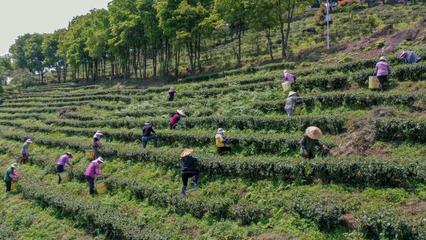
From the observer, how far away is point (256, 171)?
14422 millimetres

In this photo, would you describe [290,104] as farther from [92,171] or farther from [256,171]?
[92,171]

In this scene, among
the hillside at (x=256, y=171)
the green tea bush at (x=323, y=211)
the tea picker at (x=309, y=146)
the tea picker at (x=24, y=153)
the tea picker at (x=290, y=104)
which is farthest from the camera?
the tea picker at (x=24, y=153)

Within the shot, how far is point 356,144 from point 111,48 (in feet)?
136

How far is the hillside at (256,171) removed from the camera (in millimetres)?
11312

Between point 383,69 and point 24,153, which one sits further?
point 24,153

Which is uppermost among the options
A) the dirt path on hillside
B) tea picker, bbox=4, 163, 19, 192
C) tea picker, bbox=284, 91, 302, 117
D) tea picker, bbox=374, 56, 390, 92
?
the dirt path on hillside

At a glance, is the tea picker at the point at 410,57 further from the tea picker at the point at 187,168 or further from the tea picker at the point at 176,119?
the tea picker at the point at 187,168

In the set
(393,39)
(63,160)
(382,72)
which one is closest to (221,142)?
(382,72)

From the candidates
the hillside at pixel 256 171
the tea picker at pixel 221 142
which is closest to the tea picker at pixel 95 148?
the hillside at pixel 256 171

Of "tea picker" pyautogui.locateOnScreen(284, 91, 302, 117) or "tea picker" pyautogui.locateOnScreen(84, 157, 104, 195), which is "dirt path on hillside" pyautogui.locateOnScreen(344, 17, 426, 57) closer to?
"tea picker" pyautogui.locateOnScreen(284, 91, 302, 117)

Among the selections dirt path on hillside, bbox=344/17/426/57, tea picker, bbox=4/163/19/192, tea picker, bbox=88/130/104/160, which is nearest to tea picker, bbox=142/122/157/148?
tea picker, bbox=88/130/104/160

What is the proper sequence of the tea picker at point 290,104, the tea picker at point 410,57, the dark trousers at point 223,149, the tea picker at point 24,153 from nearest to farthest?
1. the dark trousers at point 223,149
2. the tea picker at point 290,104
3. the tea picker at point 410,57
4. the tea picker at point 24,153

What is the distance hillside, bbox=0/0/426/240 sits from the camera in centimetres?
1131

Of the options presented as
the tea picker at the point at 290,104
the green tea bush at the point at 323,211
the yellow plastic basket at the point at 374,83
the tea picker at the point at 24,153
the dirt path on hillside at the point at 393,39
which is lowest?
the tea picker at the point at 24,153
